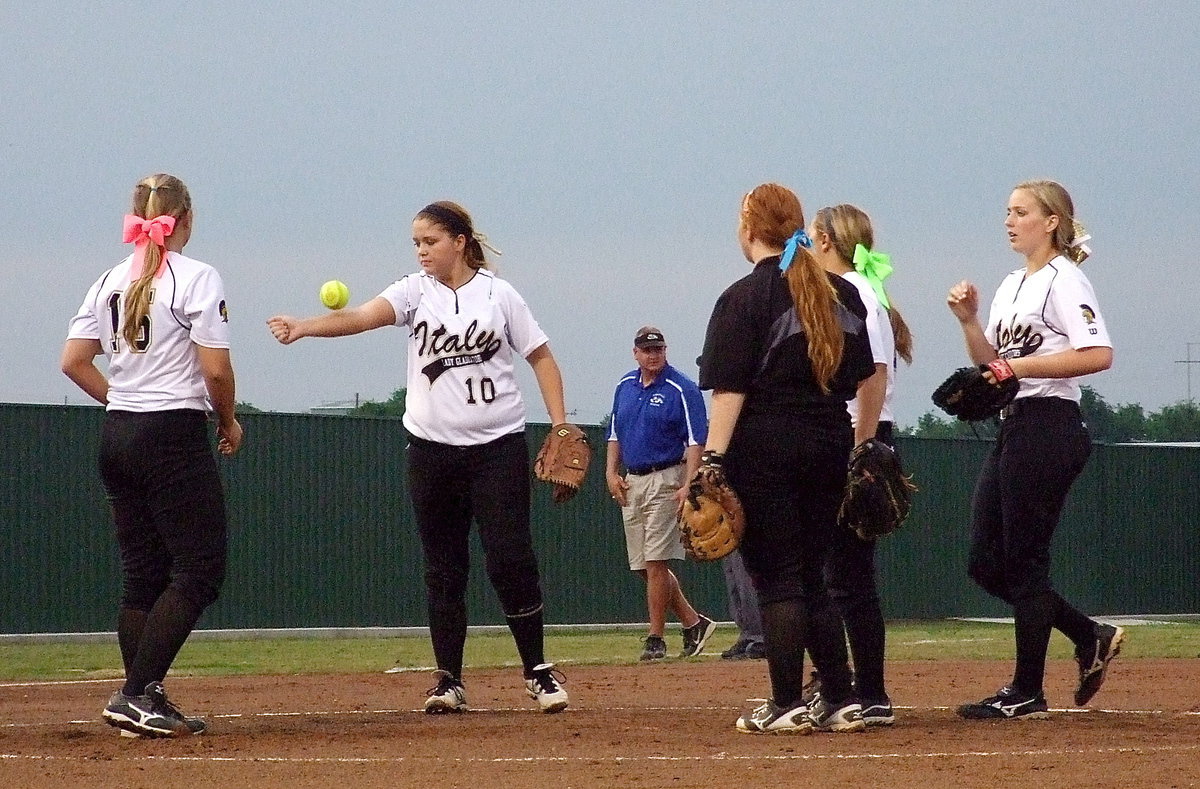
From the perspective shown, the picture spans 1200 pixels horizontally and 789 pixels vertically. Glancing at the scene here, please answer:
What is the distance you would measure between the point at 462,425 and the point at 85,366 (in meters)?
1.58

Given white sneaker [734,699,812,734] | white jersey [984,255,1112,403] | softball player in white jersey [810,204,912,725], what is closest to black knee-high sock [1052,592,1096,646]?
softball player in white jersey [810,204,912,725]

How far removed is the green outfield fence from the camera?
14.9 metres

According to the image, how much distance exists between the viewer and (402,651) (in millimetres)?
13422

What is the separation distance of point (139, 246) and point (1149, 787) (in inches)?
164

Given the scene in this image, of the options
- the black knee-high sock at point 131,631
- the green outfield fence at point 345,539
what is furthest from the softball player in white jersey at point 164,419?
the green outfield fence at point 345,539

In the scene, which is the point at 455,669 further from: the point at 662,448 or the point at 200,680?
the point at 662,448

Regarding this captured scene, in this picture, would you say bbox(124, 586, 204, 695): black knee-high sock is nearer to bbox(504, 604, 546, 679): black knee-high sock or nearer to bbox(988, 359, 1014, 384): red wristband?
bbox(504, 604, 546, 679): black knee-high sock

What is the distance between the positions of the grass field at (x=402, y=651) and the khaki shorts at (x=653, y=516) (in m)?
0.75

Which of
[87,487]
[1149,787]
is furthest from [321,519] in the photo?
[1149,787]

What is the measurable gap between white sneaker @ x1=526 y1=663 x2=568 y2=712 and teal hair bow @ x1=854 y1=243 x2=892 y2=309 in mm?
2177

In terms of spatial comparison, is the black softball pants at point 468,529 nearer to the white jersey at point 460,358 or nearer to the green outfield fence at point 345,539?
the white jersey at point 460,358

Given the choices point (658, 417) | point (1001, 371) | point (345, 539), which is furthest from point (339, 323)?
point (345, 539)

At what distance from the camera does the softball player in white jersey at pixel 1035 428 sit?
6750 millimetres

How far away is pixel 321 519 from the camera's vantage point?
16.3 metres
